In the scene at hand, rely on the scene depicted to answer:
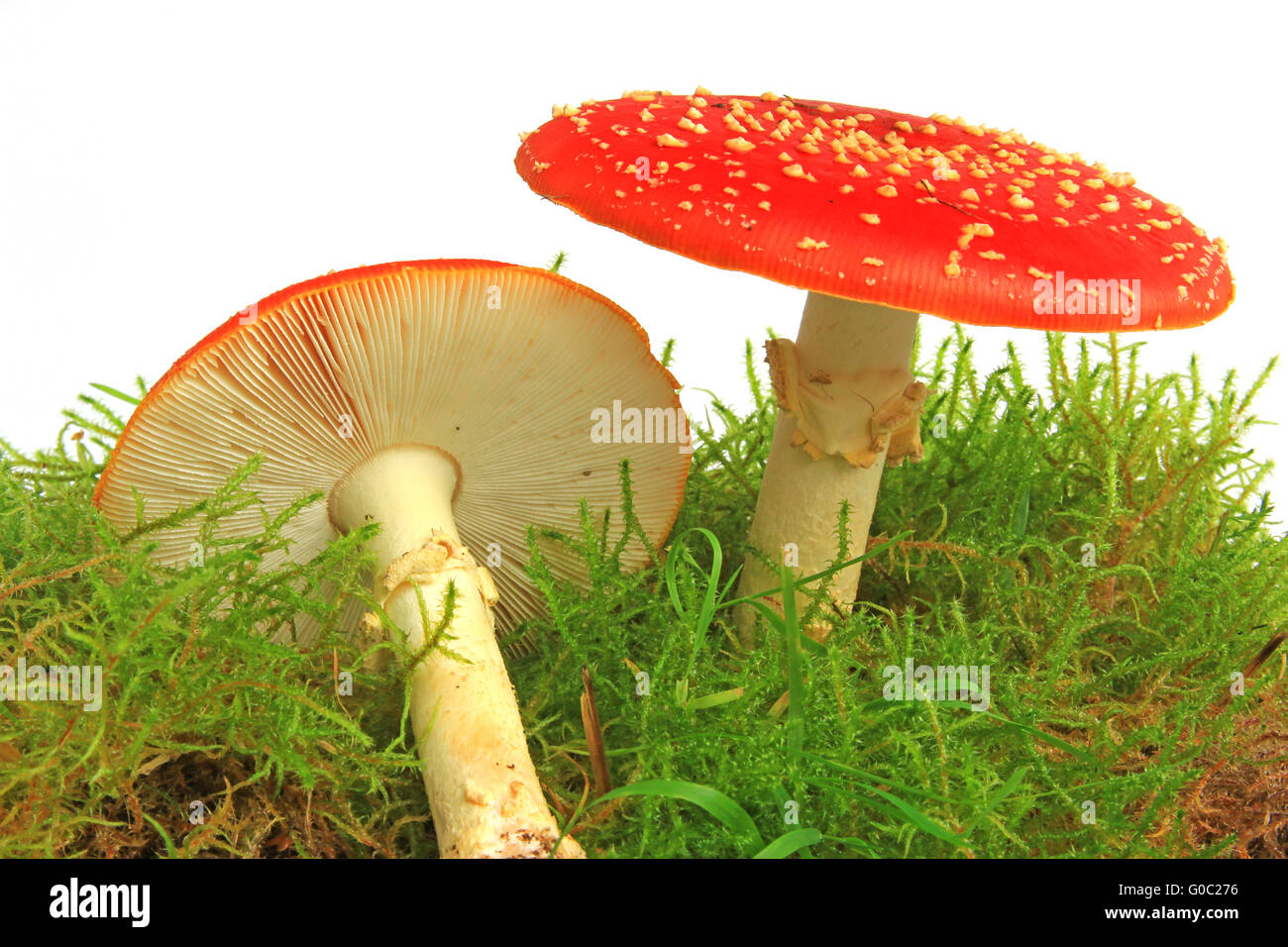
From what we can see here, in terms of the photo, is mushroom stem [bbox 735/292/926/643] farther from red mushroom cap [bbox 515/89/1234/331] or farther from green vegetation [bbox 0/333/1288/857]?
red mushroom cap [bbox 515/89/1234/331]

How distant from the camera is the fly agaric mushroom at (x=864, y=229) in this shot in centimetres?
180

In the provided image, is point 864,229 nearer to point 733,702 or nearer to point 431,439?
point 733,702

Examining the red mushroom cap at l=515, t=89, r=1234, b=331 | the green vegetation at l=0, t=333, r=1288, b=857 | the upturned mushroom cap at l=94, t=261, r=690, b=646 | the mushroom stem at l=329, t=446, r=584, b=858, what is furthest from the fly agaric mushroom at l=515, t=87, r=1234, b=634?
the mushroom stem at l=329, t=446, r=584, b=858

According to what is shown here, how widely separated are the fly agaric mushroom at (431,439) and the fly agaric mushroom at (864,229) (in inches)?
12.3

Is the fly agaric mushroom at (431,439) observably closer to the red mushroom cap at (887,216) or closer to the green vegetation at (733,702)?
the green vegetation at (733,702)

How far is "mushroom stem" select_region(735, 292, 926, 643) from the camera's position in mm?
2414

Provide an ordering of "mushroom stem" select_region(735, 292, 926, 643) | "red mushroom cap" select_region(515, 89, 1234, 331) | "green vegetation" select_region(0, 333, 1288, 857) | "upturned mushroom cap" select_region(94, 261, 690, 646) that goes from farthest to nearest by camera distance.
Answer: "mushroom stem" select_region(735, 292, 926, 643) → "upturned mushroom cap" select_region(94, 261, 690, 646) → "green vegetation" select_region(0, 333, 1288, 857) → "red mushroom cap" select_region(515, 89, 1234, 331)

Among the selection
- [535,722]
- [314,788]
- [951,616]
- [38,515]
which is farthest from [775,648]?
[38,515]

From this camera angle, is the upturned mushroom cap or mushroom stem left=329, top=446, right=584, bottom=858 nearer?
mushroom stem left=329, top=446, right=584, bottom=858

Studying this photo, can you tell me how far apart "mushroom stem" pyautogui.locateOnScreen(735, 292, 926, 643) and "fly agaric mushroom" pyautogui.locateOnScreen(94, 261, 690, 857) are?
275 millimetres

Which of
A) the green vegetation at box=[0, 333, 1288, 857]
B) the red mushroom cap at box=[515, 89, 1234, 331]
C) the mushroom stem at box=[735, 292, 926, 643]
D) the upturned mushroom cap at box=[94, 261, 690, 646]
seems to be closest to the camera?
the red mushroom cap at box=[515, 89, 1234, 331]

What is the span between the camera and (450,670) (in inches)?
82.4
